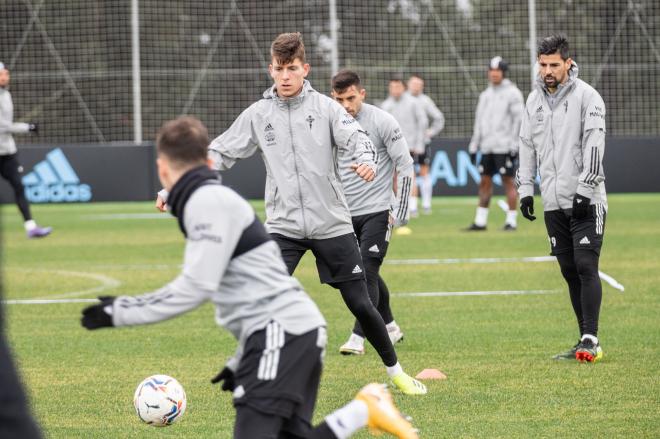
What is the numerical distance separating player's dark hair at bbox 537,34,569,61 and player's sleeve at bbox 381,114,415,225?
114 centimetres

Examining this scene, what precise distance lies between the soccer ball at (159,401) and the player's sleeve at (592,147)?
334 cm

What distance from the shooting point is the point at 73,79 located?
30469 millimetres

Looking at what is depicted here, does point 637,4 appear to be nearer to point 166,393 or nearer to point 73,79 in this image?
point 73,79

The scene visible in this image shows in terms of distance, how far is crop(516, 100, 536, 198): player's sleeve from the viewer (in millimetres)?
8828

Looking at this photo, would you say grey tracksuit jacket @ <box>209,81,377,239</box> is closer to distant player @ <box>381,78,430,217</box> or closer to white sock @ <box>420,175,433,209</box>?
distant player @ <box>381,78,430,217</box>

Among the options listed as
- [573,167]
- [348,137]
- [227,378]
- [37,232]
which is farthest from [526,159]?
[37,232]

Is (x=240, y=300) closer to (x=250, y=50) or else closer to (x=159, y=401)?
(x=159, y=401)

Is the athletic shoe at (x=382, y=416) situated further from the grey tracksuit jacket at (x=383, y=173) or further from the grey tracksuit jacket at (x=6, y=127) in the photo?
the grey tracksuit jacket at (x=6, y=127)

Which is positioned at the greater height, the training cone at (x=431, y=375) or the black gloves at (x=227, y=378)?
the black gloves at (x=227, y=378)

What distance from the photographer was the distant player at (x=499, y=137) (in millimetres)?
18922

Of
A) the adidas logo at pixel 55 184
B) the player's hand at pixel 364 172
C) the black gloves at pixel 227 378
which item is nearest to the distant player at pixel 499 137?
the adidas logo at pixel 55 184

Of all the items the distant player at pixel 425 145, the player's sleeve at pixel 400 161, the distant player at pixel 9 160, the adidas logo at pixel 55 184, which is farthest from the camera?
the adidas logo at pixel 55 184

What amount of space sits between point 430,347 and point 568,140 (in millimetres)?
1867

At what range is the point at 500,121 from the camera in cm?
1897
